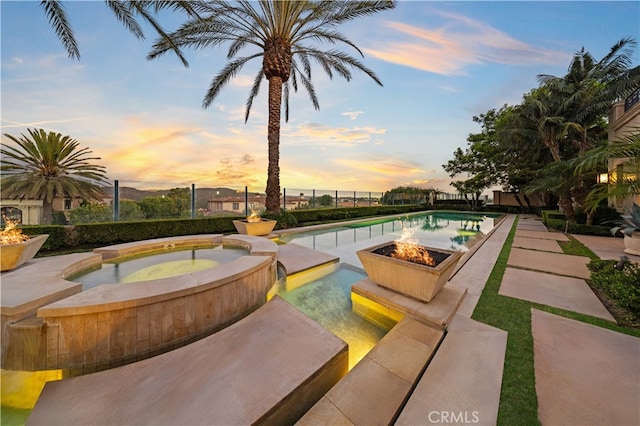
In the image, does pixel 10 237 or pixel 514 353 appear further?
pixel 10 237

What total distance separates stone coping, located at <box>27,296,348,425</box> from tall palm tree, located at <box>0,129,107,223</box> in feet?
31.3

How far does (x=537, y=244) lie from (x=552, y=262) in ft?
8.39

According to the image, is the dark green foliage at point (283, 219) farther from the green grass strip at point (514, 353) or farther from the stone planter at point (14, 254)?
the green grass strip at point (514, 353)

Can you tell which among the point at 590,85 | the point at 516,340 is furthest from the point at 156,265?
the point at 590,85

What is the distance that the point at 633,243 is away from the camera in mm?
5738

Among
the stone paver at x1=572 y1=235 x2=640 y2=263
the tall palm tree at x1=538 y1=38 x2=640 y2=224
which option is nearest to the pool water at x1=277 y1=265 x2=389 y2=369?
the stone paver at x1=572 y1=235 x2=640 y2=263

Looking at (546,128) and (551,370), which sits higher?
(546,128)

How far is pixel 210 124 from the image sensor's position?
11312 millimetres

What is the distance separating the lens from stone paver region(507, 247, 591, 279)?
454cm

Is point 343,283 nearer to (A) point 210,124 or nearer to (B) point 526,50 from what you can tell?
(A) point 210,124

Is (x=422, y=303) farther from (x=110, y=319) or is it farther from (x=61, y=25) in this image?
(x=61, y=25)

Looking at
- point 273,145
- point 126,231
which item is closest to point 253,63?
point 273,145

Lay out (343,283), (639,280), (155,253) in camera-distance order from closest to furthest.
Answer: (639,280) → (343,283) → (155,253)

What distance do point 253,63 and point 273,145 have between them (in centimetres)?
445
